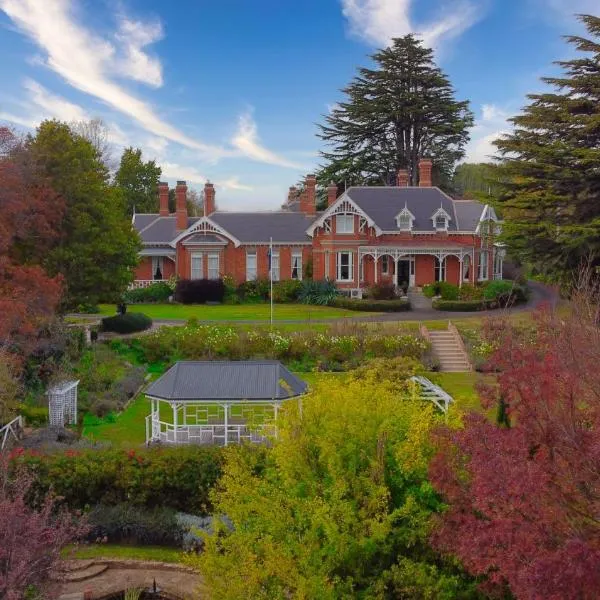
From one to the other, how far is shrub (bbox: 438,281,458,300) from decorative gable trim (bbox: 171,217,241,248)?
14433mm

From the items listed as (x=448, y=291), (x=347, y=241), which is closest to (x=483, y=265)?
(x=448, y=291)

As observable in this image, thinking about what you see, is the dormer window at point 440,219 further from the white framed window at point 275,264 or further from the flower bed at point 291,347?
the flower bed at point 291,347

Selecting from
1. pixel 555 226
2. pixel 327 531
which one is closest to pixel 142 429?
pixel 327 531

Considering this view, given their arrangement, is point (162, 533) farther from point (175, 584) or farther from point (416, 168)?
point (416, 168)

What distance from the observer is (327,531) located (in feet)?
31.3

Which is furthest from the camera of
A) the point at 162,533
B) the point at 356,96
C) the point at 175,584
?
the point at 356,96

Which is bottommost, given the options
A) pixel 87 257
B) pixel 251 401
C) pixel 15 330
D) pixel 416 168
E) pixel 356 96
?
pixel 251 401

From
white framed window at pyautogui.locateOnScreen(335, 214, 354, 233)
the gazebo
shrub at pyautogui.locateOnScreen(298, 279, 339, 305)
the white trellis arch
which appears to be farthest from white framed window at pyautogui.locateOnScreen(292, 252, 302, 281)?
the gazebo

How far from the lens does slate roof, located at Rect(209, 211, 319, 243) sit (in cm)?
4934

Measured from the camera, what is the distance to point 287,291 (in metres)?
47.0

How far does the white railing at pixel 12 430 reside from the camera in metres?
18.6

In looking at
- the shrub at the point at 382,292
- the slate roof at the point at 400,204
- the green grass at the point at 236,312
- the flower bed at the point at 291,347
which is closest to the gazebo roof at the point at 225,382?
the flower bed at the point at 291,347

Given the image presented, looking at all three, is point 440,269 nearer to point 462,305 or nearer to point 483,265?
point 483,265

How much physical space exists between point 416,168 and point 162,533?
53123mm
